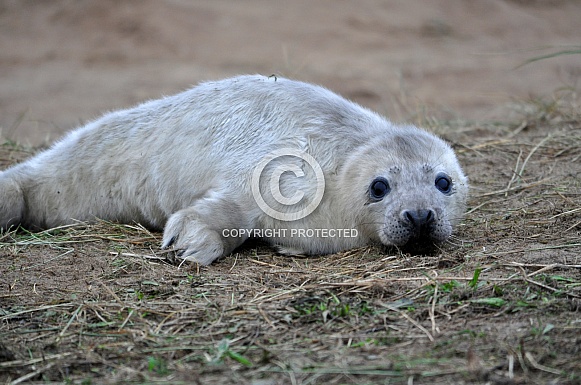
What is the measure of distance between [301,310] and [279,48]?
9174mm

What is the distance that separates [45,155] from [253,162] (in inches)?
57.5

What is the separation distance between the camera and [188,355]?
267 cm

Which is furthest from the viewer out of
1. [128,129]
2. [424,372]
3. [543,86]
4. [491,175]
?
[543,86]

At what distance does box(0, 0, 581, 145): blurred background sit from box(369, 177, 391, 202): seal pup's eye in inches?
200

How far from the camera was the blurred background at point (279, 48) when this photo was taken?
10.1 metres

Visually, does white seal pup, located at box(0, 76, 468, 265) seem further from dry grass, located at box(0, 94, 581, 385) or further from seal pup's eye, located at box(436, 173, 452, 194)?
dry grass, located at box(0, 94, 581, 385)

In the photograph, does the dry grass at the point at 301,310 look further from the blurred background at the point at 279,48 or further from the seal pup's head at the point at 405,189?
the blurred background at the point at 279,48

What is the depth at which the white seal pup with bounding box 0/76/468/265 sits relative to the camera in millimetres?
3816

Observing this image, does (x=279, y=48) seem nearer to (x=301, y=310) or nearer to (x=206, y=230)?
(x=206, y=230)

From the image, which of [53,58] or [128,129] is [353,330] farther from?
[53,58]

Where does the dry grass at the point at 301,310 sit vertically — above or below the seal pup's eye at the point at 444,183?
below

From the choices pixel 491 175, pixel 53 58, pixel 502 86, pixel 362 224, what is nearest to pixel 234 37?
pixel 53 58

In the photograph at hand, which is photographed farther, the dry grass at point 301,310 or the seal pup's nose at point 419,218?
the seal pup's nose at point 419,218

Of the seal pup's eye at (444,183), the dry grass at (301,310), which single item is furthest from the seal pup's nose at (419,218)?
the seal pup's eye at (444,183)
